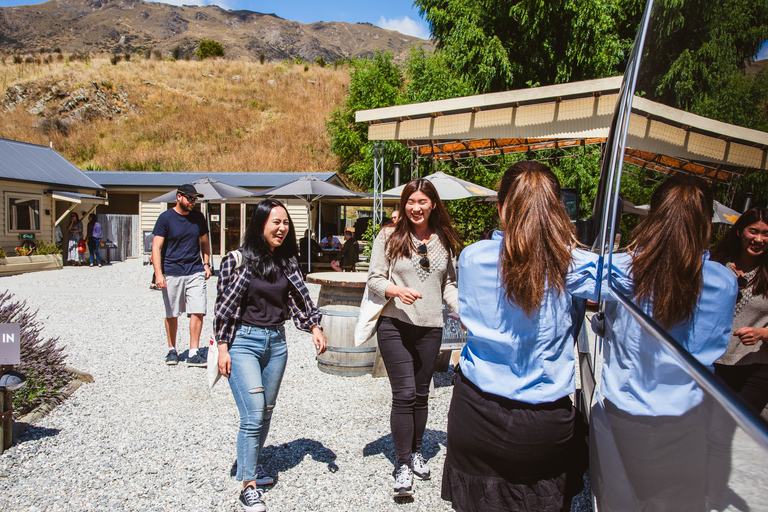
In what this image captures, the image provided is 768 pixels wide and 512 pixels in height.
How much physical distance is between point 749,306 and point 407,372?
2376 mm

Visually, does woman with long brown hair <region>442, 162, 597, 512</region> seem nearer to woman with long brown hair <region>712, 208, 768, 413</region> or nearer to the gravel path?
woman with long brown hair <region>712, 208, 768, 413</region>

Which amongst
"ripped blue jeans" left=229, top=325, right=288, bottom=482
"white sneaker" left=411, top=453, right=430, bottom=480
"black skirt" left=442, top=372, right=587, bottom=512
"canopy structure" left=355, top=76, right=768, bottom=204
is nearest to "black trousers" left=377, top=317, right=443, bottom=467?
"white sneaker" left=411, top=453, right=430, bottom=480

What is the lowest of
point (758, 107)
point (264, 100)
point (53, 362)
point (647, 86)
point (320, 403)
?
point (320, 403)

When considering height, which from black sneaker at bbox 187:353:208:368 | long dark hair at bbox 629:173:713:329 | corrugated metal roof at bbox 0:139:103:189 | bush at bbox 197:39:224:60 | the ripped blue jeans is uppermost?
bush at bbox 197:39:224:60

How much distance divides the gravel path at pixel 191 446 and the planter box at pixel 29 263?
11523 mm

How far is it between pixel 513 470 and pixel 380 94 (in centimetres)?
2961

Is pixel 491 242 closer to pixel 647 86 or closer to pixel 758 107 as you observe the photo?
pixel 647 86

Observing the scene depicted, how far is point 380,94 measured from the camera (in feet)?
97.0

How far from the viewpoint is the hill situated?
115 meters

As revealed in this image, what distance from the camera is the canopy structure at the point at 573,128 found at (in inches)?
38.2

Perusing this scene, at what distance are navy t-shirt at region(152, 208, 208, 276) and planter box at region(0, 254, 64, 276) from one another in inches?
503

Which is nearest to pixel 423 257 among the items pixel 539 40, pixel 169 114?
pixel 539 40

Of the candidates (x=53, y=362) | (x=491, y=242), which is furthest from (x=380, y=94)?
(x=491, y=242)

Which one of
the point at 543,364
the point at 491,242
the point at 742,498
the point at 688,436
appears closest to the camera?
the point at 742,498
